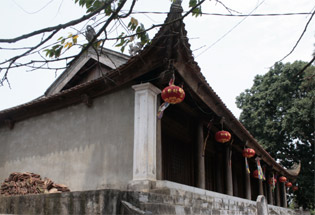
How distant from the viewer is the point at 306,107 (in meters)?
20.8

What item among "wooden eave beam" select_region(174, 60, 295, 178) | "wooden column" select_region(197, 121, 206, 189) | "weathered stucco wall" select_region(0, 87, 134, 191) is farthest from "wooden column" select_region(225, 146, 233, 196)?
"weathered stucco wall" select_region(0, 87, 134, 191)

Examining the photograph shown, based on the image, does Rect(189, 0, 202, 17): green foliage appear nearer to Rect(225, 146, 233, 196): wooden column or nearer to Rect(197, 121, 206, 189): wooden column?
Rect(197, 121, 206, 189): wooden column

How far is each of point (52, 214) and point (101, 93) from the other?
319 centimetres

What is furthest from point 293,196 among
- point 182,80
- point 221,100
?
point 182,80

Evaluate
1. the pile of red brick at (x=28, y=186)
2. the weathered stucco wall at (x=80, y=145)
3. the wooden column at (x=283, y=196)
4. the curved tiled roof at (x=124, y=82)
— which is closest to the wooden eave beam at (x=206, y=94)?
the curved tiled roof at (x=124, y=82)

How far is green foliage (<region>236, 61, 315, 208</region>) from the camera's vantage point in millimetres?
21031

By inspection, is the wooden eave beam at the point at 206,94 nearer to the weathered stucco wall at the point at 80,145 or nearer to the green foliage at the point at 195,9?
the weathered stucco wall at the point at 80,145

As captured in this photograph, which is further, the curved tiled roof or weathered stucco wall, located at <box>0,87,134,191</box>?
weathered stucco wall, located at <box>0,87,134,191</box>

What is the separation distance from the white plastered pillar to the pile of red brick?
2023mm

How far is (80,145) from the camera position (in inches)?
288

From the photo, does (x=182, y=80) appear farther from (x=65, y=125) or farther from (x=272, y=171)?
(x=272, y=171)

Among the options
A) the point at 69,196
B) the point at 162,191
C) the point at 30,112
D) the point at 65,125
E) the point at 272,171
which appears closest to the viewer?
the point at 69,196

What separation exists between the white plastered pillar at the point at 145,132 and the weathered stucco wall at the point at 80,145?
348 mm

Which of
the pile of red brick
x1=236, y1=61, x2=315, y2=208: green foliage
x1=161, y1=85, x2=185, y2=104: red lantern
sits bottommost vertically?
the pile of red brick
